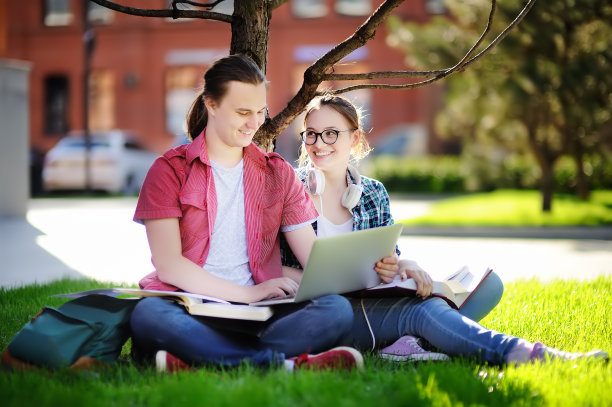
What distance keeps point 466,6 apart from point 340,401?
402 inches

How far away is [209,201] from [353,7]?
2213cm

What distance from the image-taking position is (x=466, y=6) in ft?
38.0

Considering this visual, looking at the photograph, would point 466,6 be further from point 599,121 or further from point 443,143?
point 443,143

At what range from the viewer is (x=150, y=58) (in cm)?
2509

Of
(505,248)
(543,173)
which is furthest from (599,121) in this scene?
(505,248)

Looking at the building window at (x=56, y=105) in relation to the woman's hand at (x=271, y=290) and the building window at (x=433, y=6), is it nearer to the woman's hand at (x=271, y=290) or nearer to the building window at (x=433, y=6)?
the building window at (x=433, y=6)

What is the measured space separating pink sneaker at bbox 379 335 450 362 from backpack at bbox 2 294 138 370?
3.72 ft

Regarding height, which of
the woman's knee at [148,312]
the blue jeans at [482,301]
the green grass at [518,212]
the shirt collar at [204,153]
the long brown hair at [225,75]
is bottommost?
the green grass at [518,212]

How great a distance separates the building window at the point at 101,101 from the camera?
25.5 m

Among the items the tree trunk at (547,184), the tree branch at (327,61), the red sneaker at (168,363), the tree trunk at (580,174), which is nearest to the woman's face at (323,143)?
the tree branch at (327,61)

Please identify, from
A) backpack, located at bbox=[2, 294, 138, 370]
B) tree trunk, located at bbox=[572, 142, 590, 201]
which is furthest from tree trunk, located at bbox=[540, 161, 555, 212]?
backpack, located at bbox=[2, 294, 138, 370]

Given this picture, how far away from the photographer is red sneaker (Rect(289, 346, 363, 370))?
9.41ft

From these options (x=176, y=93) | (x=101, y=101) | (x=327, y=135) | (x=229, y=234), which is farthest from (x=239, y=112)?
(x=101, y=101)

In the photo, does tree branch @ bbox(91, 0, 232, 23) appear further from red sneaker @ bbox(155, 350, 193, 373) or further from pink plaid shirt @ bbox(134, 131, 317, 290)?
red sneaker @ bbox(155, 350, 193, 373)
